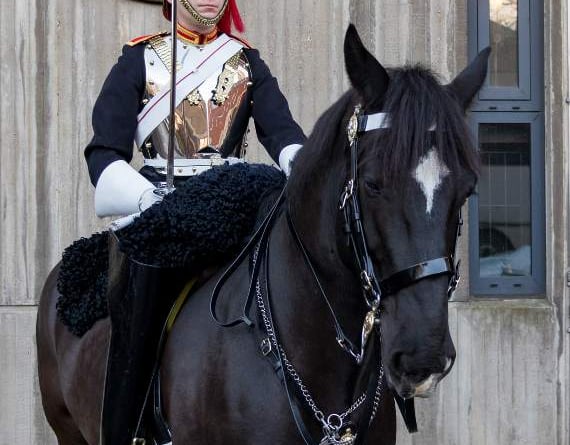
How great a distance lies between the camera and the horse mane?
2758 mm

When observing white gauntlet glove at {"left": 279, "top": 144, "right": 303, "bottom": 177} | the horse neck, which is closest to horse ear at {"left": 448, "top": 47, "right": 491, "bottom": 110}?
the horse neck

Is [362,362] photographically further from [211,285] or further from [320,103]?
[320,103]

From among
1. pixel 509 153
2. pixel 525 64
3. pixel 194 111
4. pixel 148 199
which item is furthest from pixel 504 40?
pixel 148 199

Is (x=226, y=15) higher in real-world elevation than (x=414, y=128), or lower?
higher

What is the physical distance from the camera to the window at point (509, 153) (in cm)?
692

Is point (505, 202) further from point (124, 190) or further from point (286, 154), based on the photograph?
point (124, 190)

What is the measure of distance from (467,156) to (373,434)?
98cm

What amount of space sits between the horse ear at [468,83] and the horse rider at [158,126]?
88cm

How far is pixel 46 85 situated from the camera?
661cm

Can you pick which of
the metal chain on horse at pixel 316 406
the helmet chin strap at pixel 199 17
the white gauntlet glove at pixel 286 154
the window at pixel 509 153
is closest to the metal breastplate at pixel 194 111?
the helmet chin strap at pixel 199 17

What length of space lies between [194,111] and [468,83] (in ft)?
3.69

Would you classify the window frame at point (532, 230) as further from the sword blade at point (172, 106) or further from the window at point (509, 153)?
the sword blade at point (172, 106)

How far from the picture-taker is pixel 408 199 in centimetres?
272

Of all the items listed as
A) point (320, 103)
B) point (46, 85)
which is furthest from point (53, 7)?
point (320, 103)
